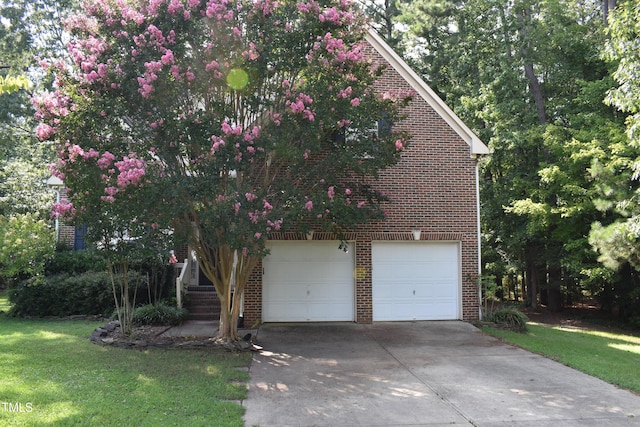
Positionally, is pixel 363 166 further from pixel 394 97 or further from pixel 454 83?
pixel 454 83

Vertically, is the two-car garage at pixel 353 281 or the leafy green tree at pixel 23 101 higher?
the leafy green tree at pixel 23 101

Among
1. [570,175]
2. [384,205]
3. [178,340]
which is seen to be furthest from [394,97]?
[570,175]

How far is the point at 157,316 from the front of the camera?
40.7 ft

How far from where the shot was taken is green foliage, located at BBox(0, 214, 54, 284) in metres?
13.3

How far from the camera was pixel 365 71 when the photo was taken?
32.6 ft

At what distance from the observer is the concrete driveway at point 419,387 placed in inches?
229

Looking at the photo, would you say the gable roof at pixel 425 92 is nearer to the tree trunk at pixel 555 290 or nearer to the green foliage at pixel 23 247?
the tree trunk at pixel 555 290

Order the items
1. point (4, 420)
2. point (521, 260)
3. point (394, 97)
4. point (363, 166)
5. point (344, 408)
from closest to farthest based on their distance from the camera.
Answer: point (4, 420), point (344, 408), point (363, 166), point (394, 97), point (521, 260)

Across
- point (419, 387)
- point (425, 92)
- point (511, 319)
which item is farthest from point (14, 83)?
point (511, 319)

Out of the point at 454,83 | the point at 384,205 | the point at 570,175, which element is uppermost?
the point at 454,83

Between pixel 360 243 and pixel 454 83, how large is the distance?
13.5 m

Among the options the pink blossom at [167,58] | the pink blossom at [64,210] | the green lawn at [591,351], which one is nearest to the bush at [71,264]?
the pink blossom at [64,210]

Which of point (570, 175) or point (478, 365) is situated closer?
point (478, 365)

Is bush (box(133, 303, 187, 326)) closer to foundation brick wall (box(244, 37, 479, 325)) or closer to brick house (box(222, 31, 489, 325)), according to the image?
brick house (box(222, 31, 489, 325))
